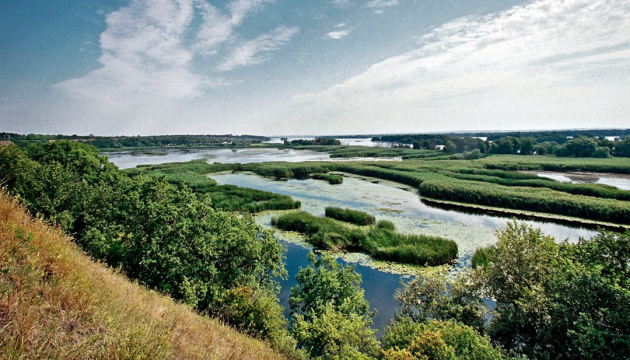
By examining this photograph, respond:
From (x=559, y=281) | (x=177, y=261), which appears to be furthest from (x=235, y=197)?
Result: (x=559, y=281)

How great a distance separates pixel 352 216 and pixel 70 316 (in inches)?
931

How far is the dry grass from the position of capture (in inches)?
157

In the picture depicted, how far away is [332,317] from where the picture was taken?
9844mm

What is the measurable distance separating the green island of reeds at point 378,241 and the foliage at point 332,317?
25.1 ft

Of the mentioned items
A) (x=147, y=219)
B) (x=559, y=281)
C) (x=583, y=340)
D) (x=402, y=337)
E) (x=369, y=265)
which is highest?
(x=147, y=219)

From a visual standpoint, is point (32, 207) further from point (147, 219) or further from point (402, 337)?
point (402, 337)

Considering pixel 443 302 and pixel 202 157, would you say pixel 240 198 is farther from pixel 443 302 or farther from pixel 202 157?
pixel 202 157

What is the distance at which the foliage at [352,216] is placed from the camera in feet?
86.1

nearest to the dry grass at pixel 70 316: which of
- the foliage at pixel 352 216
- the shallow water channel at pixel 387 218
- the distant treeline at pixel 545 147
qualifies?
the shallow water channel at pixel 387 218

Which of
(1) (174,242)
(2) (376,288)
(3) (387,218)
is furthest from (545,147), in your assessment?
(1) (174,242)

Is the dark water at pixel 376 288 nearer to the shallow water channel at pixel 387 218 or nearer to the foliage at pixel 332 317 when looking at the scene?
the shallow water channel at pixel 387 218

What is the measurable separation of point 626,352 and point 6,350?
12390 millimetres

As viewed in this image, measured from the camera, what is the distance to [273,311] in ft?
32.7

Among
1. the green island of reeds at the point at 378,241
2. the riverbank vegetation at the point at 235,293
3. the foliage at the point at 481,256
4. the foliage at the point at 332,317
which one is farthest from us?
the green island of reeds at the point at 378,241
